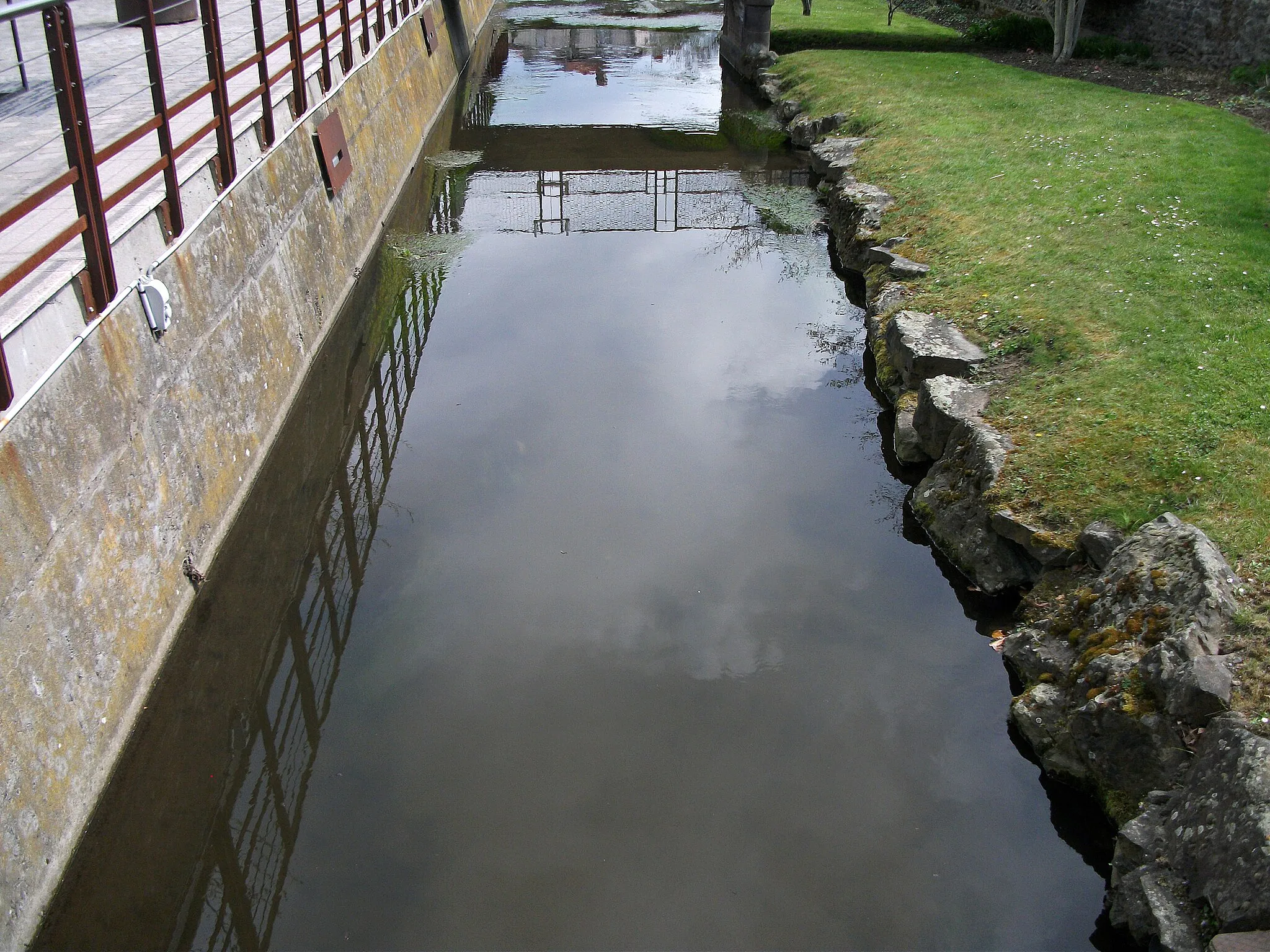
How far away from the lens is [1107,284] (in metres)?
9.23

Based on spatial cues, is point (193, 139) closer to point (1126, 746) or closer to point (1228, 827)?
point (1126, 746)

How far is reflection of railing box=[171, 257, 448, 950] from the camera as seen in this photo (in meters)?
4.77

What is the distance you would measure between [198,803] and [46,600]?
125 cm

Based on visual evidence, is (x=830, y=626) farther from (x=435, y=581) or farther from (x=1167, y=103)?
(x=1167, y=103)

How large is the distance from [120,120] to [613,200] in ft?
24.9

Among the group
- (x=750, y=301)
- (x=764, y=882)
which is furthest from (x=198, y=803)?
(x=750, y=301)

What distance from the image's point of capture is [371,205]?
13.2 metres

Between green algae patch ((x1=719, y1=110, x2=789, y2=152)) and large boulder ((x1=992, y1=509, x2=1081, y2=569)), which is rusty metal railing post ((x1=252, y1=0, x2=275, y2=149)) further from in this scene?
green algae patch ((x1=719, y1=110, x2=789, y2=152))

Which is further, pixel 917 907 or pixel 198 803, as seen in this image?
pixel 198 803

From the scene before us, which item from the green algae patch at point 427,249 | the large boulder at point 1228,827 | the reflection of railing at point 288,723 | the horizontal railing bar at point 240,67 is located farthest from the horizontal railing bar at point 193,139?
the large boulder at point 1228,827

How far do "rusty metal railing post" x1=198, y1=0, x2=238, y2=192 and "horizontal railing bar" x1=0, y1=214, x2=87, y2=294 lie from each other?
2743 mm

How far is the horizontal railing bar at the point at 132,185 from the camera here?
6035mm

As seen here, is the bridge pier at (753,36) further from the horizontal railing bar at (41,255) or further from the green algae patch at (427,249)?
the horizontal railing bar at (41,255)

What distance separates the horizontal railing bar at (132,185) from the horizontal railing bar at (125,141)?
0.18 meters
